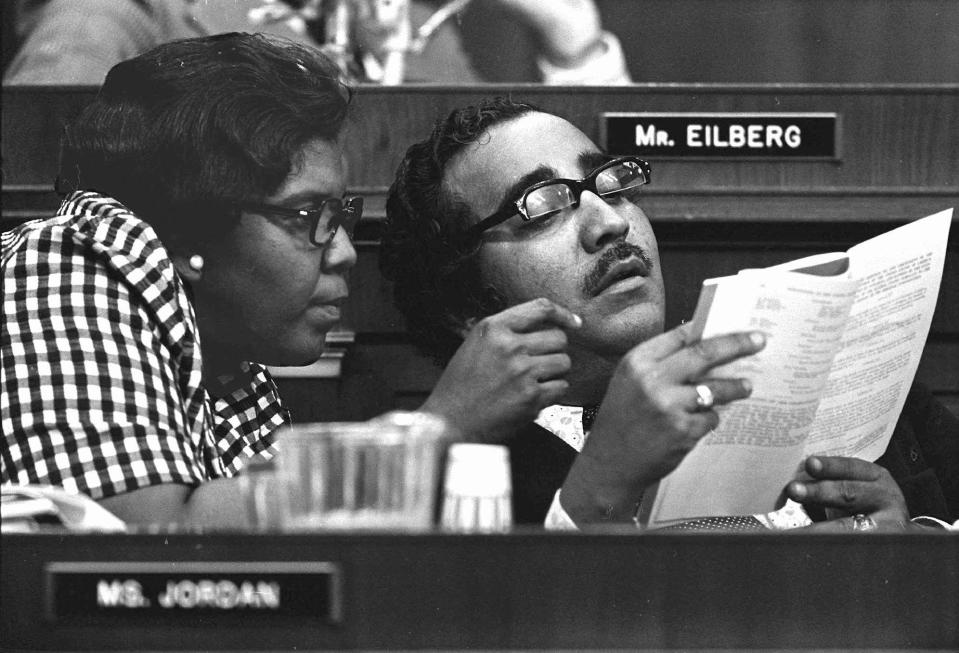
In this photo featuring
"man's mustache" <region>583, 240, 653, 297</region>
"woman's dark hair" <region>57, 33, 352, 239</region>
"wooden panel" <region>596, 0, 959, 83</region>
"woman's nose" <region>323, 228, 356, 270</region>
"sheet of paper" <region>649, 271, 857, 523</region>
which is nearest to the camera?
"sheet of paper" <region>649, 271, 857, 523</region>

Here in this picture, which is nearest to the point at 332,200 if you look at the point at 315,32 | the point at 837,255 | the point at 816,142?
the point at 315,32

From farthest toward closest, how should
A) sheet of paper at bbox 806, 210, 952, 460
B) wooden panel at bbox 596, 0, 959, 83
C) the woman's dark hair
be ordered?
wooden panel at bbox 596, 0, 959, 83 → the woman's dark hair → sheet of paper at bbox 806, 210, 952, 460

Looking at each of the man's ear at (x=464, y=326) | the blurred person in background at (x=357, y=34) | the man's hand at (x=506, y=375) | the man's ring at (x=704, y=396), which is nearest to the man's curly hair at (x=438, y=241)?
the man's ear at (x=464, y=326)

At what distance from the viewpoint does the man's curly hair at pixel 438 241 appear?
1831 millimetres

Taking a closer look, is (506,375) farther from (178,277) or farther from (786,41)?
(786,41)

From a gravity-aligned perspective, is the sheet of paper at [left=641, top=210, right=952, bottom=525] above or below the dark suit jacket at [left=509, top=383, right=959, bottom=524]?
above

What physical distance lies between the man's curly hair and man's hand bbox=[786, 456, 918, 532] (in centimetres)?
57

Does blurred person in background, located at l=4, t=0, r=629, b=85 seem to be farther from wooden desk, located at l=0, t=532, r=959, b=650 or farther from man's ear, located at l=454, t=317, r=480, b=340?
wooden desk, located at l=0, t=532, r=959, b=650

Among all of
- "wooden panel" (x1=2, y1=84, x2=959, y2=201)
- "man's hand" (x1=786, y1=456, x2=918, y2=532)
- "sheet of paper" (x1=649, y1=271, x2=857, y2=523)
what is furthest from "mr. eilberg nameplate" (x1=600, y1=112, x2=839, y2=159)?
"sheet of paper" (x1=649, y1=271, x2=857, y2=523)

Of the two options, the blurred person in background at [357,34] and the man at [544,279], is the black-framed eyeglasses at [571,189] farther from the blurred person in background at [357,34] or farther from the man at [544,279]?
the blurred person in background at [357,34]

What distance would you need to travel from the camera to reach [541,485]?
157cm

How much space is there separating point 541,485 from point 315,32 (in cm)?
78

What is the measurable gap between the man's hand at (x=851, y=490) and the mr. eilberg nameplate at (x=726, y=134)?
0.63 meters

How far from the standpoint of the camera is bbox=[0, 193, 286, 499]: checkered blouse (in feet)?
3.76
